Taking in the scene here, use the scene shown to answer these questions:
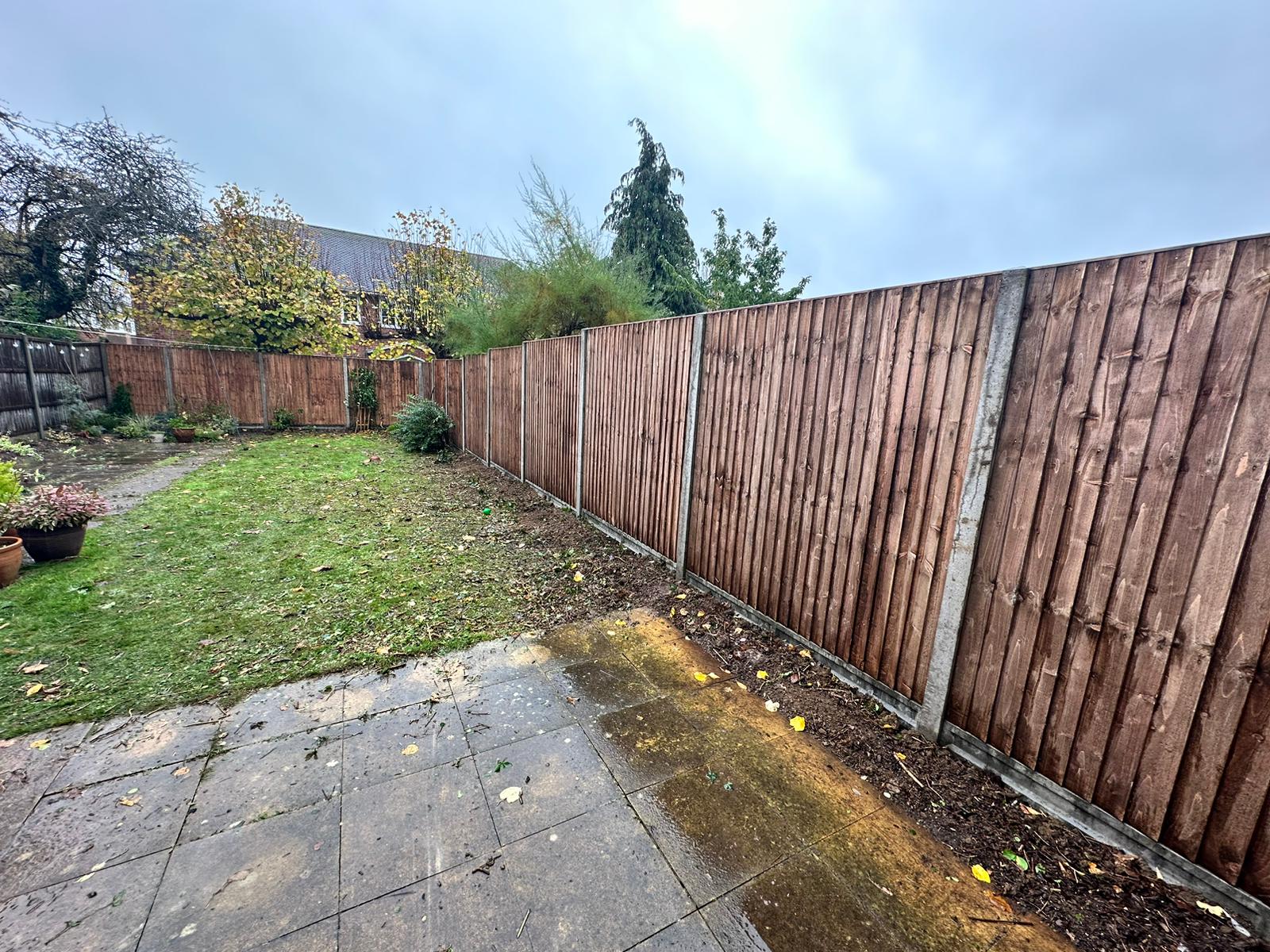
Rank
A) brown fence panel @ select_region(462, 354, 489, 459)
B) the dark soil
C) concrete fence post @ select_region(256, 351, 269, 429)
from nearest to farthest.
A: the dark soil < brown fence panel @ select_region(462, 354, 489, 459) < concrete fence post @ select_region(256, 351, 269, 429)

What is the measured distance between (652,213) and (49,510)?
15351 mm

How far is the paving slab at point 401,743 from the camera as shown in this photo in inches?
75.2

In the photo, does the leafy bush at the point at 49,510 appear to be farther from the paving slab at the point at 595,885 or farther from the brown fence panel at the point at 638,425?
the paving slab at the point at 595,885

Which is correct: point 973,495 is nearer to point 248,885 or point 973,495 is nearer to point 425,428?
point 248,885

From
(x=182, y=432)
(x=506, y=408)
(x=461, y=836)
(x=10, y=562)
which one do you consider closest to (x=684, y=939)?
(x=461, y=836)

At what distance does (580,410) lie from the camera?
5113mm

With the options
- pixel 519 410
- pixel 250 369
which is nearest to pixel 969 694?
pixel 519 410

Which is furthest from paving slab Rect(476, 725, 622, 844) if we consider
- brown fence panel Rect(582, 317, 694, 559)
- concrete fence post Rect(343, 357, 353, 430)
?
concrete fence post Rect(343, 357, 353, 430)

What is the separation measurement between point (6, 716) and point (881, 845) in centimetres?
365

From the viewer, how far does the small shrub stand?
12578 millimetres

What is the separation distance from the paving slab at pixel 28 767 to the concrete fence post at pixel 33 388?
35.9ft

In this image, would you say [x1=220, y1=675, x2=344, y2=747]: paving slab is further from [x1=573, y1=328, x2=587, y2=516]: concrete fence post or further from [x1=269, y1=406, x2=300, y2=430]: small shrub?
[x1=269, y1=406, x2=300, y2=430]: small shrub

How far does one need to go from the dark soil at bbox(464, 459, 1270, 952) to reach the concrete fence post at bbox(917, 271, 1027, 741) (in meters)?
0.24

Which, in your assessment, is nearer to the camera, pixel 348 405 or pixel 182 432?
pixel 182 432
